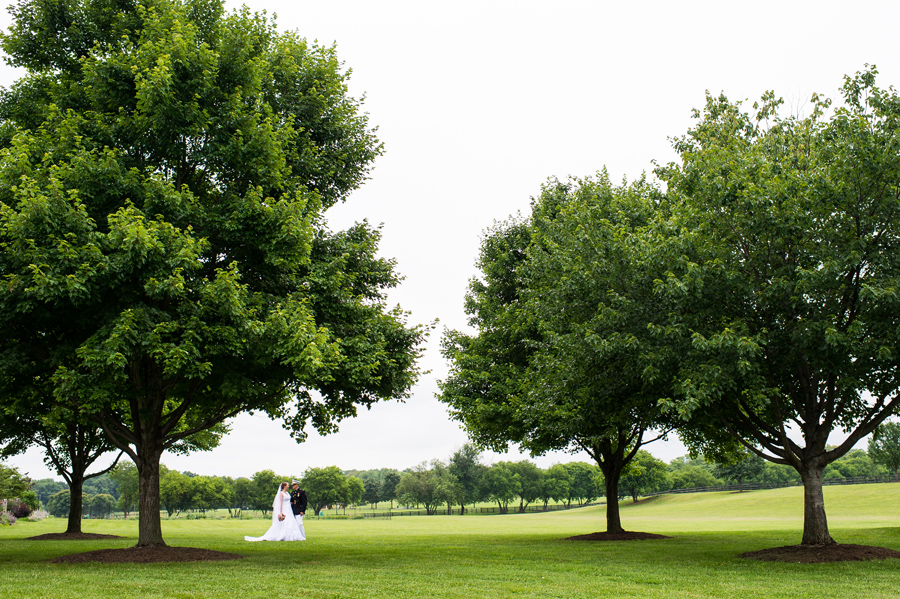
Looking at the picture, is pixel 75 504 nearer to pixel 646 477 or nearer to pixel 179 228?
pixel 179 228

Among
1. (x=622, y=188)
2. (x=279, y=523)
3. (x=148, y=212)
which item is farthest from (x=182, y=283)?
(x=622, y=188)

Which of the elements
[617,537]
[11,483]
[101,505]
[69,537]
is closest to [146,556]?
[69,537]

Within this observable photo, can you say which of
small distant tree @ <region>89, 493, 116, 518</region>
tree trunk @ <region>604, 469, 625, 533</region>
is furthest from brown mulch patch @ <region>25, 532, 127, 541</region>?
small distant tree @ <region>89, 493, 116, 518</region>

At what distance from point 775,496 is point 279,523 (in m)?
87.3

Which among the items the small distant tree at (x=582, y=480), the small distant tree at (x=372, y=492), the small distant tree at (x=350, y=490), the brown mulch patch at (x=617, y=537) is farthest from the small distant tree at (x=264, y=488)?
the brown mulch patch at (x=617, y=537)

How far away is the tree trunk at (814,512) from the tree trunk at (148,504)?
1866 centimetres

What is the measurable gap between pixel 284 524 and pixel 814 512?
649 inches

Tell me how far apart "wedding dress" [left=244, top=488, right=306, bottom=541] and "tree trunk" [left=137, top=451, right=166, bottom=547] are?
3.67 metres

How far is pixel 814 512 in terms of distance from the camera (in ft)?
56.9

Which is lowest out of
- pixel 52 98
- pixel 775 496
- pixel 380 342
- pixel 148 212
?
pixel 775 496

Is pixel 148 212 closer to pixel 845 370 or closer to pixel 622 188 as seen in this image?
pixel 845 370

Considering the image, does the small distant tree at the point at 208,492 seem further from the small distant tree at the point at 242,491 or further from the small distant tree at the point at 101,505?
the small distant tree at the point at 101,505

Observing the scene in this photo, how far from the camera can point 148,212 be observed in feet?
51.8

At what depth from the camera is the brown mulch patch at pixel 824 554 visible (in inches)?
621
